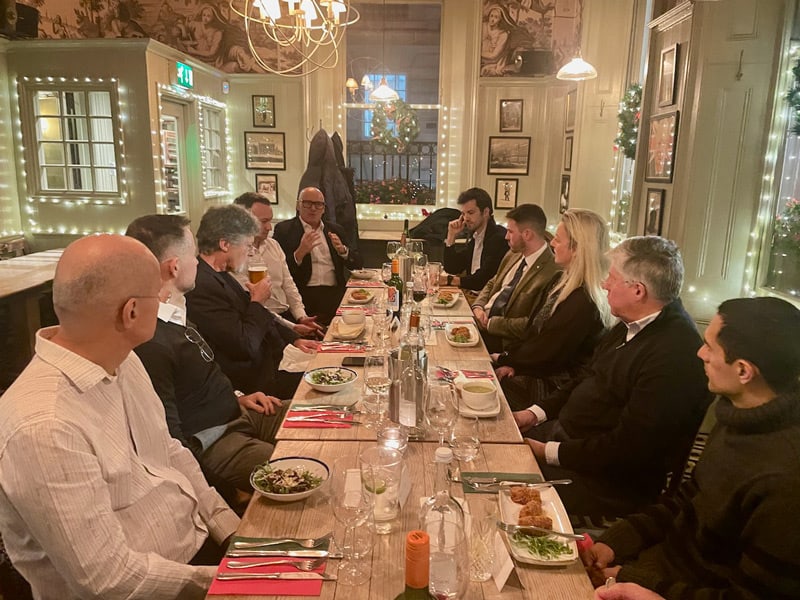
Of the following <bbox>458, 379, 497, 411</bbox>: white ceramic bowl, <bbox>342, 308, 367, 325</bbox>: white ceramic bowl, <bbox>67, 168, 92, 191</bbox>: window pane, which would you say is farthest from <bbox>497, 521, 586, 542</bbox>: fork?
<bbox>67, 168, 92, 191</bbox>: window pane

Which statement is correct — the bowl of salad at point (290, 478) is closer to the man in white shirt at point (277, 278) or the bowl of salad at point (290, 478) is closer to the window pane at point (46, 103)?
the man in white shirt at point (277, 278)

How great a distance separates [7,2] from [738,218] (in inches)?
244

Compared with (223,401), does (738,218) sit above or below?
above

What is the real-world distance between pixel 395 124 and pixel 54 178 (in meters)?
3.90

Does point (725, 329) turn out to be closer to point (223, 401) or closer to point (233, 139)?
point (223, 401)

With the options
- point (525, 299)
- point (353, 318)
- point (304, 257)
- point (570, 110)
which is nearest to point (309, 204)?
point (304, 257)

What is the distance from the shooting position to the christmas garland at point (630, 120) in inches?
200

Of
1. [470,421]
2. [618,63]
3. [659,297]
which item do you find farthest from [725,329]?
[618,63]

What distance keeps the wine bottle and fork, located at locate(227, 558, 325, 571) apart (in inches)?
11.8

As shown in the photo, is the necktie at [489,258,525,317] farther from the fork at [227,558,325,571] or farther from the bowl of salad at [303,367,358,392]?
the fork at [227,558,325,571]

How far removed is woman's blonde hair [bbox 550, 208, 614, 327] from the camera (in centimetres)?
297

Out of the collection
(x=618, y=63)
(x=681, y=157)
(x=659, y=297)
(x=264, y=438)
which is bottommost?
(x=264, y=438)

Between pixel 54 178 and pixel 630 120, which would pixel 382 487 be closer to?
pixel 630 120

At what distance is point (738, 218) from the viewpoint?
13.5ft
